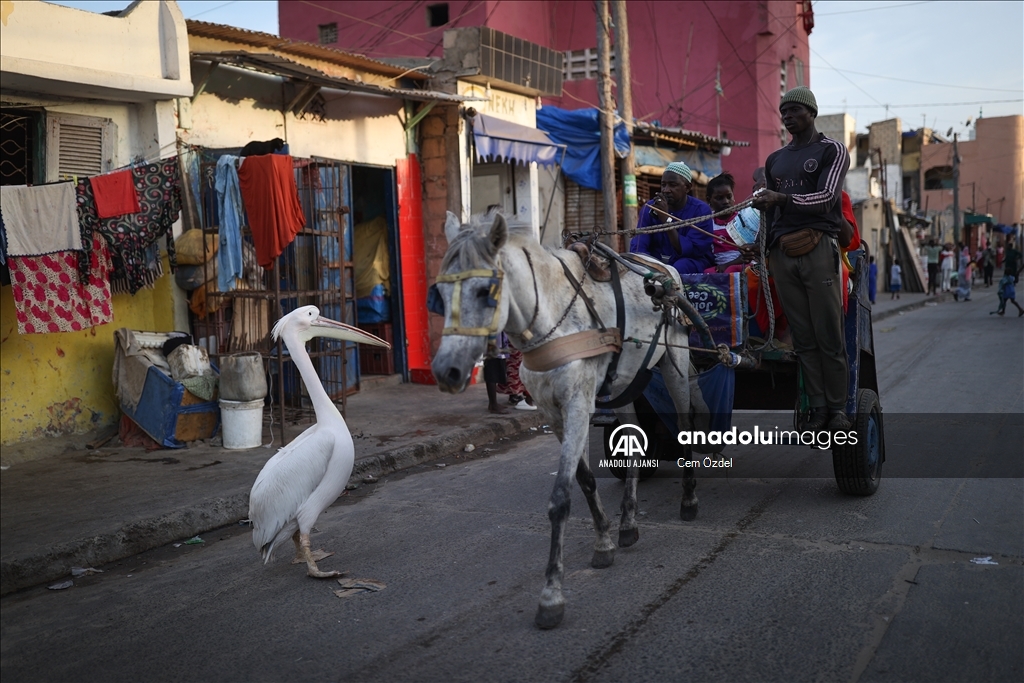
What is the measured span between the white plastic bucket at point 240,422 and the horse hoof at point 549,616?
496 centimetres

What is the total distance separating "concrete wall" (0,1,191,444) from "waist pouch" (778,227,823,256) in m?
6.26

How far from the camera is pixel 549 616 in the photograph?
3.91 meters

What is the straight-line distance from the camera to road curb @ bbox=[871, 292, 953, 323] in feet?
74.4

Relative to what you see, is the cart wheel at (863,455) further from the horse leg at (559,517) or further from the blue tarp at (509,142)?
the blue tarp at (509,142)

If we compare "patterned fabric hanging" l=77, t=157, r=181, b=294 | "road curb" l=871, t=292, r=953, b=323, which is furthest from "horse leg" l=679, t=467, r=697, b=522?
"road curb" l=871, t=292, r=953, b=323

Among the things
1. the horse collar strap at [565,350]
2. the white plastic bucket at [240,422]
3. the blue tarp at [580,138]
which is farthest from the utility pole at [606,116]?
the horse collar strap at [565,350]

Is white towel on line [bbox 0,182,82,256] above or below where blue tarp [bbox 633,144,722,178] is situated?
below

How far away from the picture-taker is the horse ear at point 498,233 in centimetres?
388

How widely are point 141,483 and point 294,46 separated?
18.1ft

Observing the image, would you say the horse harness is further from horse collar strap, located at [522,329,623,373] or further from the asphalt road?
the asphalt road

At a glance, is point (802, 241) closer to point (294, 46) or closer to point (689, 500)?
point (689, 500)

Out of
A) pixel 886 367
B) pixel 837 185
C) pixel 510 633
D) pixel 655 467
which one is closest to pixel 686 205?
pixel 837 185

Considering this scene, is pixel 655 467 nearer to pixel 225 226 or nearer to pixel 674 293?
pixel 674 293

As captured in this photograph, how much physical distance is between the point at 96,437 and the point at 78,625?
4554mm
